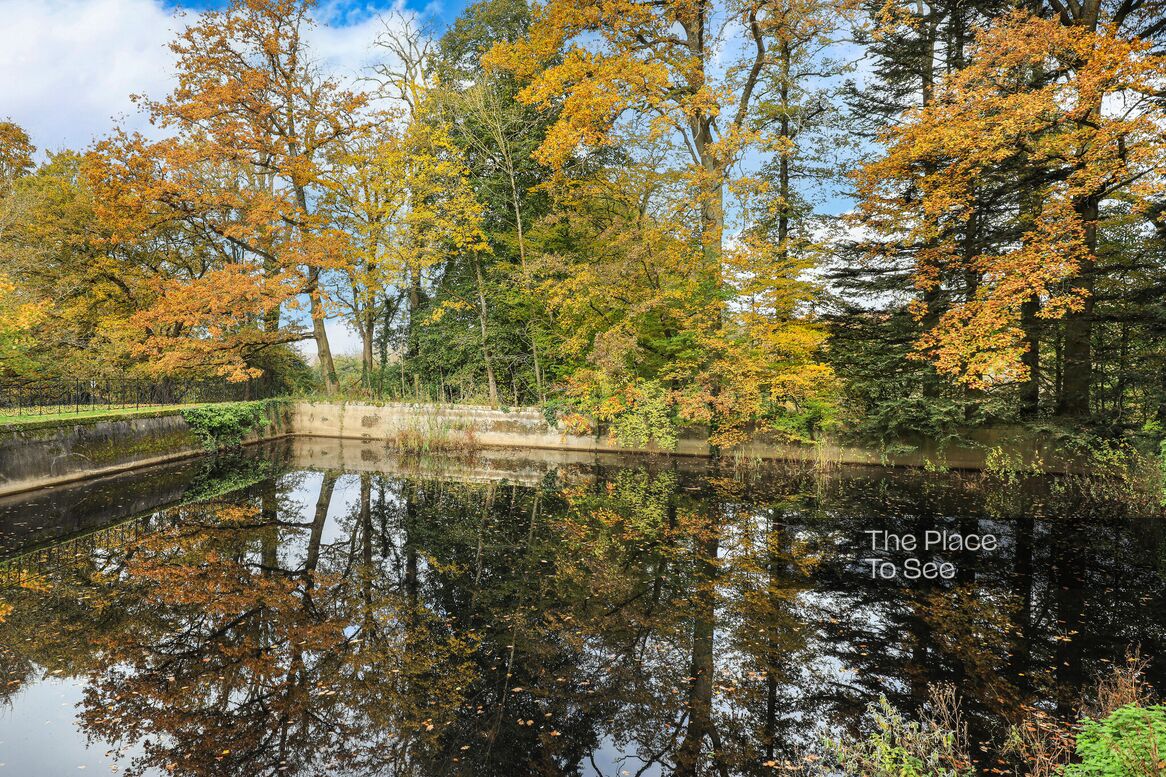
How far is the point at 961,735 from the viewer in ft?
10.2

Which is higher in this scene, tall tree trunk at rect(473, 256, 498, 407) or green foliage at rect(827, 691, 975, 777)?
tall tree trunk at rect(473, 256, 498, 407)

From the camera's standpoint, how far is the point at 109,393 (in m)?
13.4

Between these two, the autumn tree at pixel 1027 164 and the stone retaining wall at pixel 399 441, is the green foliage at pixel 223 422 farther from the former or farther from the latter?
the autumn tree at pixel 1027 164

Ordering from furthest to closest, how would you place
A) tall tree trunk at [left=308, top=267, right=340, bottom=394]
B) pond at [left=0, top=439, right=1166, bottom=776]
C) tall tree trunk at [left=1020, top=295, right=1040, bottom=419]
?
tall tree trunk at [left=308, top=267, right=340, bottom=394] → tall tree trunk at [left=1020, top=295, right=1040, bottom=419] → pond at [left=0, top=439, right=1166, bottom=776]

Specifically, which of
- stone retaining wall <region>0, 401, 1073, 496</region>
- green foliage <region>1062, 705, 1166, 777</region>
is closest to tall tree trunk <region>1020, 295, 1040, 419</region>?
stone retaining wall <region>0, 401, 1073, 496</region>

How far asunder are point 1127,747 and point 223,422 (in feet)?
53.3

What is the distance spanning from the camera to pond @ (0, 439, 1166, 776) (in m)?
3.19

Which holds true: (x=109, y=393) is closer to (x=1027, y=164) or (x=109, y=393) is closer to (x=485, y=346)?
(x=485, y=346)

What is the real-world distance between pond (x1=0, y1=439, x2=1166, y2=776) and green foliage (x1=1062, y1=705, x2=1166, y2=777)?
935mm

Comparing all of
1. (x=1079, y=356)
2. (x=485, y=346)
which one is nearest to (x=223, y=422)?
(x=485, y=346)

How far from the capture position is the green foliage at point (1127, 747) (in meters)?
1.86

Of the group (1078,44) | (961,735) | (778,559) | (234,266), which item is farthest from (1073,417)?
(234,266)

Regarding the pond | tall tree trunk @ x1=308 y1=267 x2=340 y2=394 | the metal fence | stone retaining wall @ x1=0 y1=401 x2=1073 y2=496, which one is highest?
tall tree trunk @ x1=308 y1=267 x2=340 y2=394

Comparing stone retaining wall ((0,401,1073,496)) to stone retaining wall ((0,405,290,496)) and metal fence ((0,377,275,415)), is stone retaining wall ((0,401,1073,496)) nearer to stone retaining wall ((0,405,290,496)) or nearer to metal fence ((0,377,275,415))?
stone retaining wall ((0,405,290,496))
